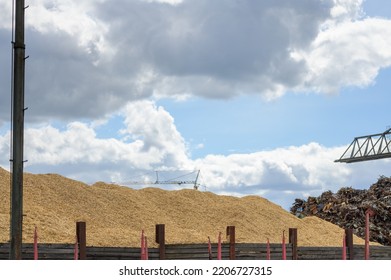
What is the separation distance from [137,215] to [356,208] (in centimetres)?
2586

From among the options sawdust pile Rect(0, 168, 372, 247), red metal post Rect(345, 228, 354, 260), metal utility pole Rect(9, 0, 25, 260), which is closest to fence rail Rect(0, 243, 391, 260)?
red metal post Rect(345, 228, 354, 260)

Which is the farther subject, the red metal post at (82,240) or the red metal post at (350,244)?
the red metal post at (350,244)

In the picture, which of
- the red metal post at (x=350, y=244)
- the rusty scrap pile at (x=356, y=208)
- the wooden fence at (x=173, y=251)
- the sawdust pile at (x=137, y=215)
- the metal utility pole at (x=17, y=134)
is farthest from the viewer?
the rusty scrap pile at (x=356, y=208)

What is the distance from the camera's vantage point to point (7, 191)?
41531 mm

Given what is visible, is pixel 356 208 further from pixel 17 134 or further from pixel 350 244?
pixel 17 134

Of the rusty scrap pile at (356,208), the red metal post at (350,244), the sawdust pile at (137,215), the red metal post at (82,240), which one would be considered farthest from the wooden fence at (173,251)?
the rusty scrap pile at (356,208)

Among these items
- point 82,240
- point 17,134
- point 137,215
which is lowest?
point 82,240

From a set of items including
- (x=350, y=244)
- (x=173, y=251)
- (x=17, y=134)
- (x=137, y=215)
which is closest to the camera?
(x=17, y=134)

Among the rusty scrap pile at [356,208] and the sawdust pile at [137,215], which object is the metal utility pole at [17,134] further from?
→ the rusty scrap pile at [356,208]

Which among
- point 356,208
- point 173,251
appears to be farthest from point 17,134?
point 356,208

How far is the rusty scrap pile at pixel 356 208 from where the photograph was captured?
2299 inches

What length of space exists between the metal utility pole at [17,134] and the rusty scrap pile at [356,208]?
40.4 meters

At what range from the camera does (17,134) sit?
2042 cm

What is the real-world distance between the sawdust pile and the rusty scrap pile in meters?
8.98
